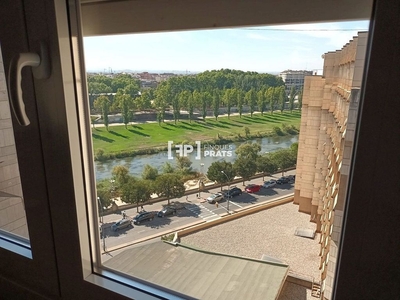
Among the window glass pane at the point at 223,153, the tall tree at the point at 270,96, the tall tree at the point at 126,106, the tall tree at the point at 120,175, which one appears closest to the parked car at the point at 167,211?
the window glass pane at the point at 223,153

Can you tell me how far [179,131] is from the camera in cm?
64

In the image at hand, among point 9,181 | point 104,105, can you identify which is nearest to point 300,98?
point 104,105

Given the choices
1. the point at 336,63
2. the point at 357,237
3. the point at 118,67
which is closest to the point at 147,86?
the point at 118,67

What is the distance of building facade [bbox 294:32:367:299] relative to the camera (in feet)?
1.44

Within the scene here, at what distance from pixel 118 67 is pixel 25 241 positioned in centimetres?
53

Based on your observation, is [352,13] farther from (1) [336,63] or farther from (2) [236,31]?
(2) [236,31]

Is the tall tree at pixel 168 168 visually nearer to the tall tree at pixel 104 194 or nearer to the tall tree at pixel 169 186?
the tall tree at pixel 169 186

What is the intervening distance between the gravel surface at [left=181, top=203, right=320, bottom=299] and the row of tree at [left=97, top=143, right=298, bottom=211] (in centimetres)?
10

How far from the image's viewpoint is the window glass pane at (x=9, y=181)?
70 centimetres

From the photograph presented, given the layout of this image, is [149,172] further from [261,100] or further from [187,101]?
[261,100]

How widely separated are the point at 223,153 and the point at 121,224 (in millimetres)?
318

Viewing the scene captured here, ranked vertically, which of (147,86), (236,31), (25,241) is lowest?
(25,241)

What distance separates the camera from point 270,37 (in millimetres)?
506

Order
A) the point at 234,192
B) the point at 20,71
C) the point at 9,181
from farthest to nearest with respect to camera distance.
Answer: the point at 9,181
the point at 234,192
the point at 20,71
